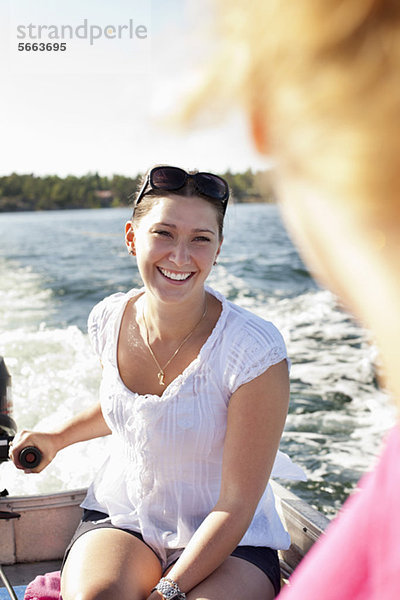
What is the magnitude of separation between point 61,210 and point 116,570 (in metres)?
49.1

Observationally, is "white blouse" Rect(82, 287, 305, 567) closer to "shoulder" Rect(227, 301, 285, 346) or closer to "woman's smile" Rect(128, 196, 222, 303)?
"shoulder" Rect(227, 301, 285, 346)

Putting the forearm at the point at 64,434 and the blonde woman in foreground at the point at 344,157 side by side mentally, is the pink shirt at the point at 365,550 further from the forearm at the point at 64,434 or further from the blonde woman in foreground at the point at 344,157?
the forearm at the point at 64,434

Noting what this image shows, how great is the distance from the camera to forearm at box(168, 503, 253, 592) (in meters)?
1.42

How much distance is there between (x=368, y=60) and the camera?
440mm

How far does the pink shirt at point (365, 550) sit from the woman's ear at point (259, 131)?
26 cm

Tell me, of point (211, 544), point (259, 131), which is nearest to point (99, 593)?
point (211, 544)

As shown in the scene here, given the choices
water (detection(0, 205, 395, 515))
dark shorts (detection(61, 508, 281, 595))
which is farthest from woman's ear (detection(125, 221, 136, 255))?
dark shorts (detection(61, 508, 281, 595))

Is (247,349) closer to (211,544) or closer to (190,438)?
(190,438)

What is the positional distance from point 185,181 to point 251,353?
49 centimetres

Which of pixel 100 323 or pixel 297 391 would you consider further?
pixel 297 391

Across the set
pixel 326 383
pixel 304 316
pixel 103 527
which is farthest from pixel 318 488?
pixel 304 316

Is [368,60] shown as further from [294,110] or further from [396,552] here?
[396,552]

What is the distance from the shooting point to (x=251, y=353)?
1532 mm

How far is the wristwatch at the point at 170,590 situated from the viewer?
4.62ft
